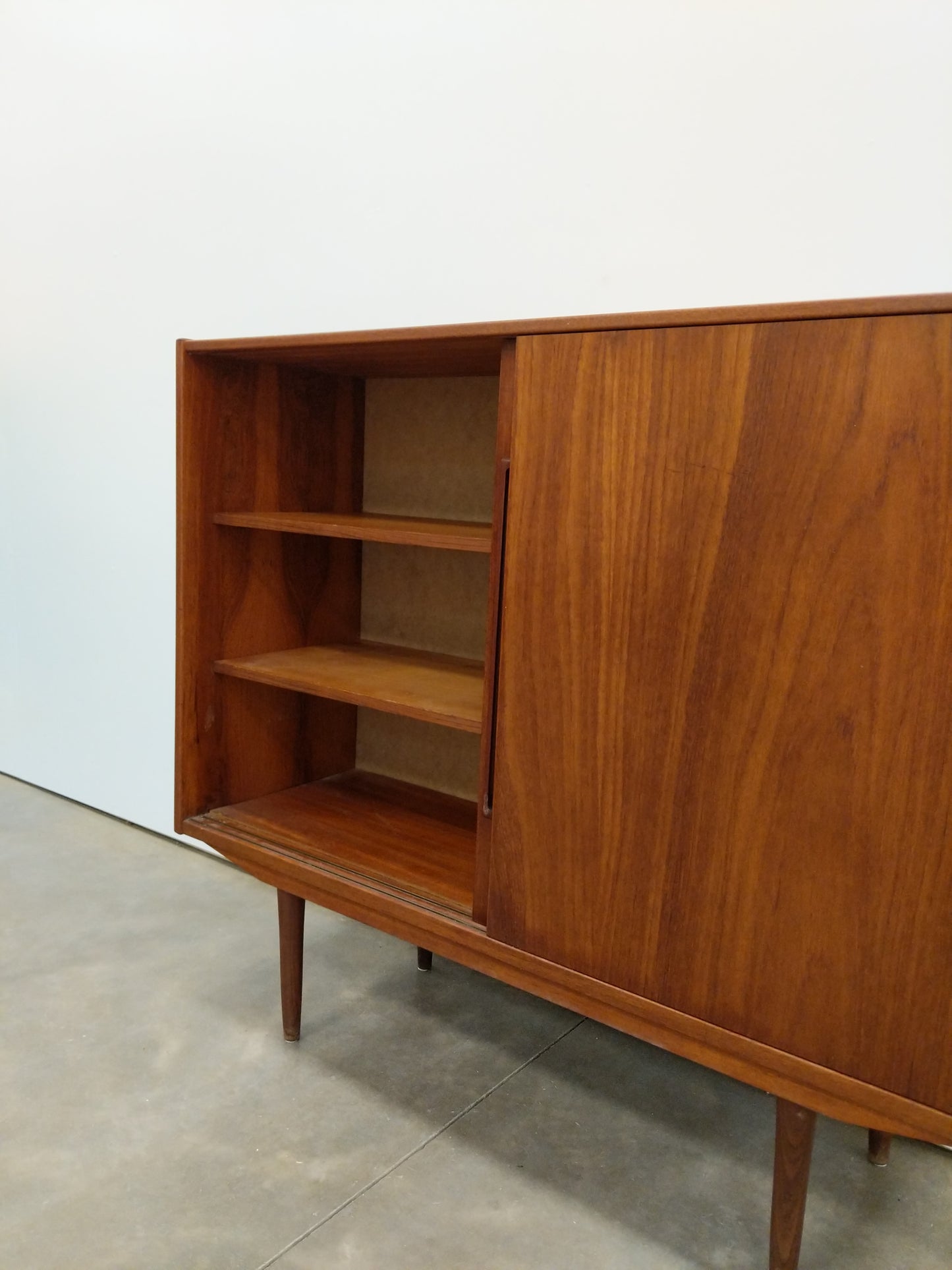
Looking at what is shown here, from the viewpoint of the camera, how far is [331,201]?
202cm

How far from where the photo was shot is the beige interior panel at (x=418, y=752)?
1825 mm

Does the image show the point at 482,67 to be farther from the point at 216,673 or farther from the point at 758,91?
the point at 216,673

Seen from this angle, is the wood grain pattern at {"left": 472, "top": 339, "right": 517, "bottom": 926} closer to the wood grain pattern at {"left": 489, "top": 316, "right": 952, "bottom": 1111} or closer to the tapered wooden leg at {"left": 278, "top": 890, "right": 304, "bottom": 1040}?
the wood grain pattern at {"left": 489, "top": 316, "right": 952, "bottom": 1111}

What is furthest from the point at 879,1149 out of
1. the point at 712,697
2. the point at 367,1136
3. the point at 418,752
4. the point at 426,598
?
the point at 426,598

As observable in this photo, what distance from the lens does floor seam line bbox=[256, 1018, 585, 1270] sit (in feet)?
Result: 4.04

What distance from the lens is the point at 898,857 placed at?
93cm

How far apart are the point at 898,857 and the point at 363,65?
1876mm

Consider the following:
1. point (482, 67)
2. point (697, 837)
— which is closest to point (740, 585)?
point (697, 837)

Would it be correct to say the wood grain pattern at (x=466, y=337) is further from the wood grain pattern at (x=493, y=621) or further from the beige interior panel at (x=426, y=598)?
the beige interior panel at (x=426, y=598)

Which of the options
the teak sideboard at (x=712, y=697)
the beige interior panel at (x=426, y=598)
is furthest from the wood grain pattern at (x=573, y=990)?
the beige interior panel at (x=426, y=598)

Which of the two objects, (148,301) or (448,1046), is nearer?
(448,1046)

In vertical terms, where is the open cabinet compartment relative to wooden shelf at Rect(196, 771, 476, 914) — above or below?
above

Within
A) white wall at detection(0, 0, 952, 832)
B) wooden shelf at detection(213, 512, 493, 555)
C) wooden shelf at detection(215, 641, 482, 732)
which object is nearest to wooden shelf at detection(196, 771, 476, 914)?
wooden shelf at detection(215, 641, 482, 732)

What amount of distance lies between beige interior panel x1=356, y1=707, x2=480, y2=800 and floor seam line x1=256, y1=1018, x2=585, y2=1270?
491 millimetres
